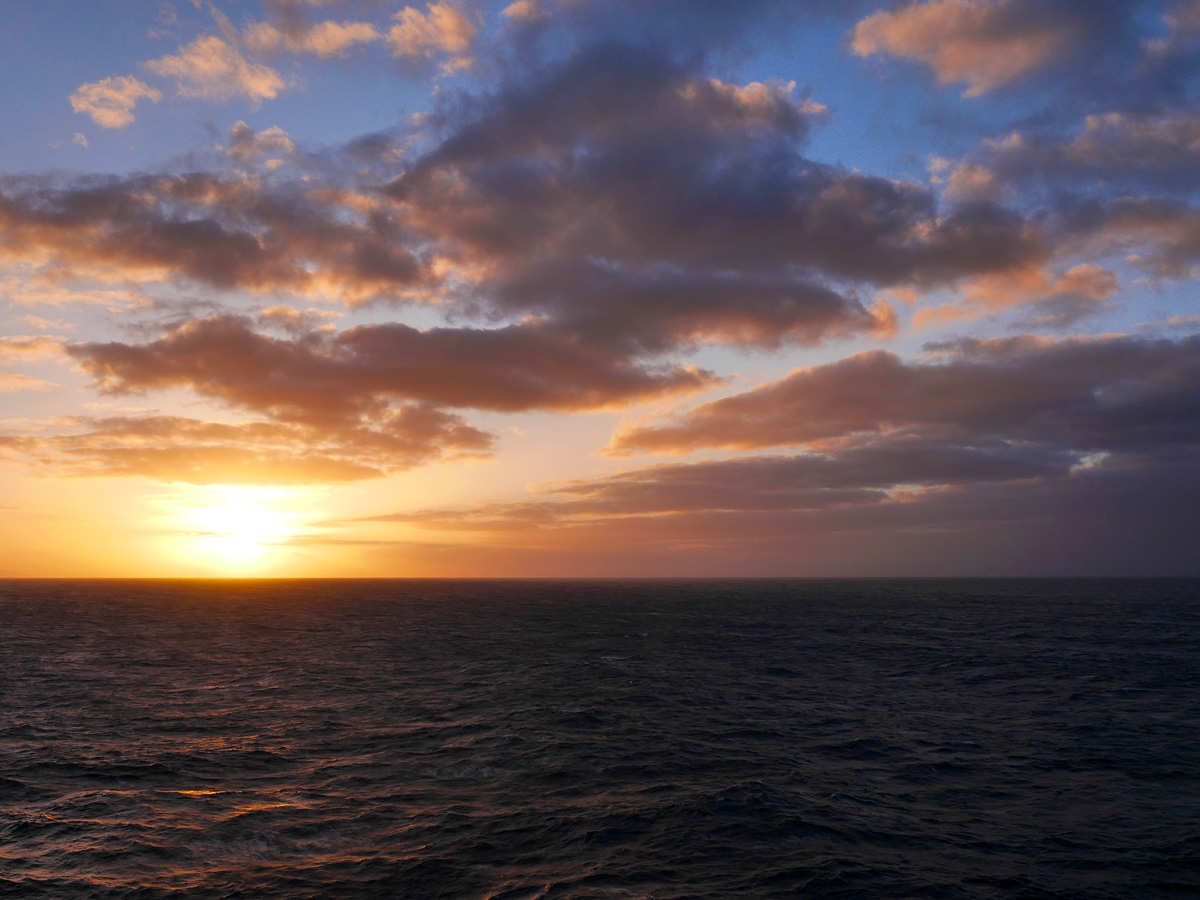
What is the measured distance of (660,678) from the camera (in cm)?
6688

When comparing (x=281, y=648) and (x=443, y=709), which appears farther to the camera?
(x=281, y=648)

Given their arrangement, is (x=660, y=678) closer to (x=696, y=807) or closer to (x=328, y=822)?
(x=696, y=807)

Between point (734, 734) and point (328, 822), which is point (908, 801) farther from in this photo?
point (328, 822)

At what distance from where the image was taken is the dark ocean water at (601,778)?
25.7m

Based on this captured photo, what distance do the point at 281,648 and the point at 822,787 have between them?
80508mm

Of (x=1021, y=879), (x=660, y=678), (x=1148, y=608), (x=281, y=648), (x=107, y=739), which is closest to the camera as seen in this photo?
(x=1021, y=879)

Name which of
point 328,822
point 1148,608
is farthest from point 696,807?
point 1148,608

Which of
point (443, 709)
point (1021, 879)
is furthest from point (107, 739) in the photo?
point (1021, 879)

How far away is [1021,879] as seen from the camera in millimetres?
25328

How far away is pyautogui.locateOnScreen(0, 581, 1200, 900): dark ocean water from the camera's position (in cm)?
2573

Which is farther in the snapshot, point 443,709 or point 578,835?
point 443,709

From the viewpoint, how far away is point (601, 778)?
36312 mm

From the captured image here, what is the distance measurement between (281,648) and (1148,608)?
196916 millimetres

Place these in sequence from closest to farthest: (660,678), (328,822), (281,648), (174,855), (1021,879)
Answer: (1021,879)
(174,855)
(328,822)
(660,678)
(281,648)
